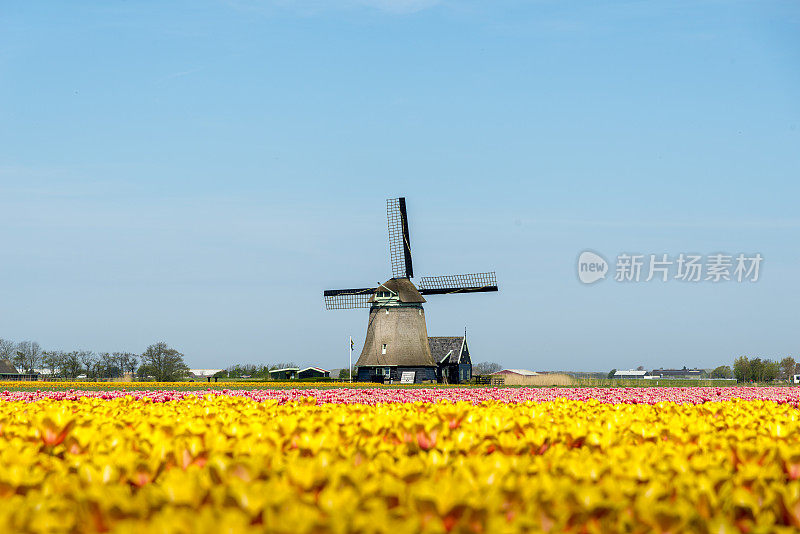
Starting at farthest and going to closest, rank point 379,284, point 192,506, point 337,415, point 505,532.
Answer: point 379,284 < point 337,415 < point 192,506 < point 505,532

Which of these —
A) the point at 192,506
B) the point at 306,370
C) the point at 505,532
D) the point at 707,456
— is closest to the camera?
the point at 505,532

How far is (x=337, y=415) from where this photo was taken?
26.2 ft

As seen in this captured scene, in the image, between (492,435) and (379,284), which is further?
(379,284)

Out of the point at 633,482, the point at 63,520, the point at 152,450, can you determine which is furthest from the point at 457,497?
the point at 152,450

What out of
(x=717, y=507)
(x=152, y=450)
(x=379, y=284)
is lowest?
(x=717, y=507)

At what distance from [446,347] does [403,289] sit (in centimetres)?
1058

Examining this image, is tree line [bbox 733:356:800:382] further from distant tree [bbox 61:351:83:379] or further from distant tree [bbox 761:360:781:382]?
distant tree [bbox 61:351:83:379]

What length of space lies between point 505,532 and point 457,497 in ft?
1.65

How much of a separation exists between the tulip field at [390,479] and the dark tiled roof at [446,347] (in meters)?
56.4

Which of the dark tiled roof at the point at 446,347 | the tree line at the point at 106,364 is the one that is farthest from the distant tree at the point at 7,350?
the dark tiled roof at the point at 446,347

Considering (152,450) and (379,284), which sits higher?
(379,284)

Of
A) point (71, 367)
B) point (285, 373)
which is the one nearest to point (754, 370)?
point (285, 373)

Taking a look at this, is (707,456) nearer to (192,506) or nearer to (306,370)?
(192,506)

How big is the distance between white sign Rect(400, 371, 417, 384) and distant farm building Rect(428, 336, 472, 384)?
7.29 m
